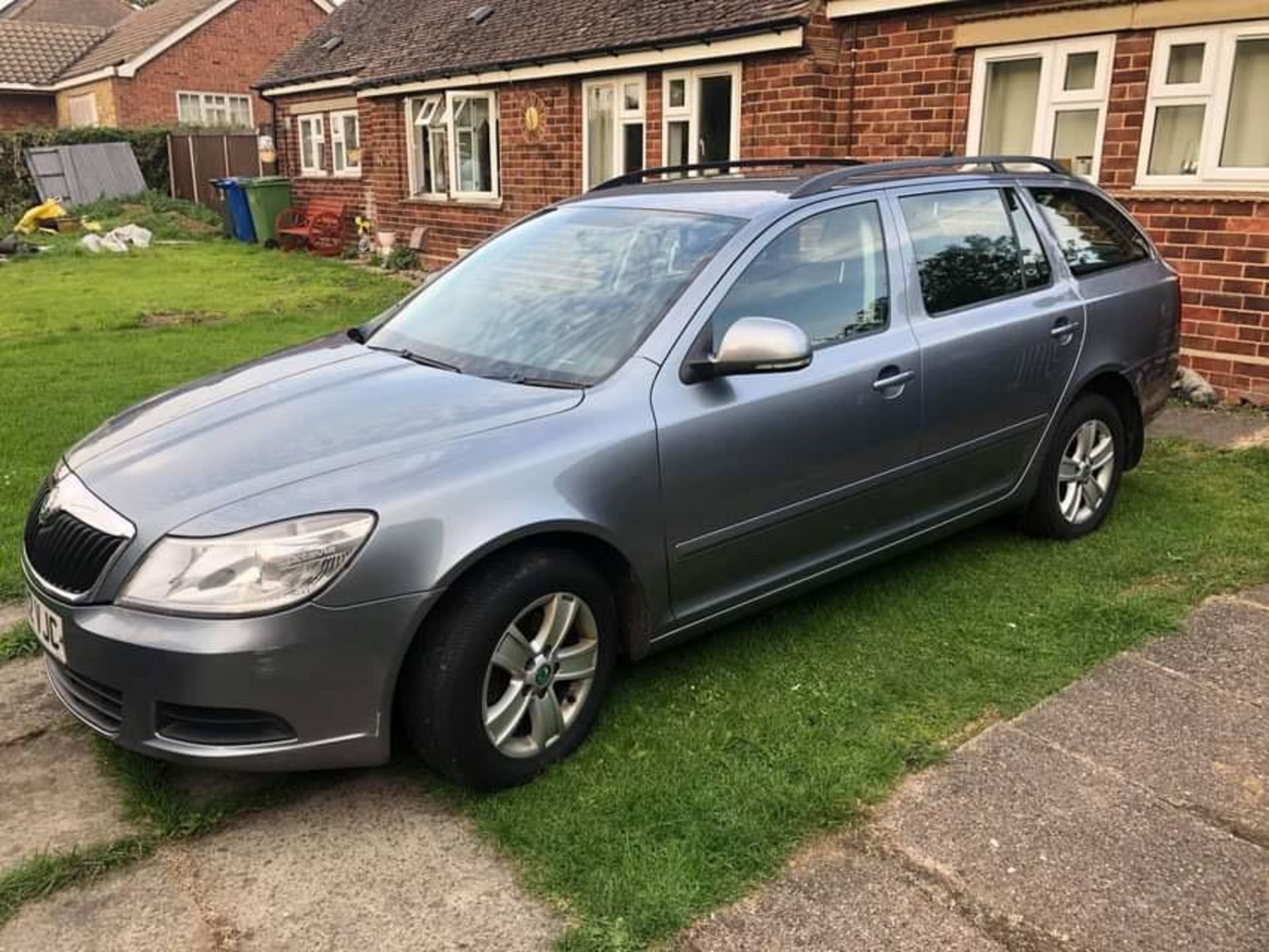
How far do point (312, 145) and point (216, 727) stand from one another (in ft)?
65.9

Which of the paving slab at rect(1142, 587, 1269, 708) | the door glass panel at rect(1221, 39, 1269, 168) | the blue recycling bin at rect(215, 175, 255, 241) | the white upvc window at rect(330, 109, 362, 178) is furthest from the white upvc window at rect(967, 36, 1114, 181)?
the blue recycling bin at rect(215, 175, 255, 241)

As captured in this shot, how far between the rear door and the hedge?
24.3 metres

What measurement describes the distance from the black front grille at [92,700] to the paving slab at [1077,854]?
2.00m

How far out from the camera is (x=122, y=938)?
8.15 feet

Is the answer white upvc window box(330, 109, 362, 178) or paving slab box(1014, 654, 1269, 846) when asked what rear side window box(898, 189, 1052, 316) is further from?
white upvc window box(330, 109, 362, 178)

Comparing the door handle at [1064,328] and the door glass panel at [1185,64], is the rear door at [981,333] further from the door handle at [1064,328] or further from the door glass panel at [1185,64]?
the door glass panel at [1185,64]

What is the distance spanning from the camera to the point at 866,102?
9742 mm

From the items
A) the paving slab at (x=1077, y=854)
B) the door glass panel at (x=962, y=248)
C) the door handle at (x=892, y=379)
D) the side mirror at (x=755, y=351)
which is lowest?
the paving slab at (x=1077, y=854)

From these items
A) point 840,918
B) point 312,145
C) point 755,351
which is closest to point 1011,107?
point 755,351

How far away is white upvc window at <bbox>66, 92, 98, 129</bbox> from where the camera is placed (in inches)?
1201

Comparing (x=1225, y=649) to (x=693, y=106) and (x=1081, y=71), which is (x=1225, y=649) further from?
(x=693, y=106)

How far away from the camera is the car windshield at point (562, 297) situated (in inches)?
134

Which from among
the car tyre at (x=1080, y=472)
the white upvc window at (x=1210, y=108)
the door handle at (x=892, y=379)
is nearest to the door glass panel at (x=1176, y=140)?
the white upvc window at (x=1210, y=108)

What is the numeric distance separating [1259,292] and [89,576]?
24.9 ft
